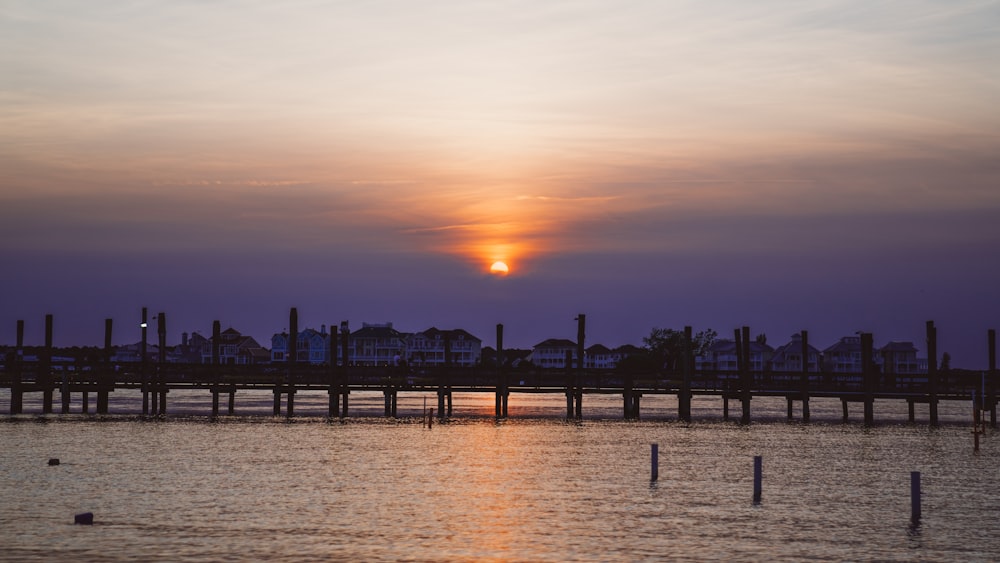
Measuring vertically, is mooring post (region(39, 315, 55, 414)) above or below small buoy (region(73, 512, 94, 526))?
above

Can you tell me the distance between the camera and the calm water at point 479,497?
27.5 m

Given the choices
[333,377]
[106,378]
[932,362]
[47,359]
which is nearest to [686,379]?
[932,362]

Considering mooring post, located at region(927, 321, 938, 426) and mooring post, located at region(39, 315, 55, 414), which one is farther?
mooring post, located at region(39, 315, 55, 414)

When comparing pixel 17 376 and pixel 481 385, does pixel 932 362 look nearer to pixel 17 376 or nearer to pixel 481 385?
pixel 481 385

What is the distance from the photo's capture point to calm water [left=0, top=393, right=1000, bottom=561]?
2753 centimetres

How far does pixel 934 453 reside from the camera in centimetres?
5847

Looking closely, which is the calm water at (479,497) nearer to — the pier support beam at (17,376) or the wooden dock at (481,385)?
the wooden dock at (481,385)

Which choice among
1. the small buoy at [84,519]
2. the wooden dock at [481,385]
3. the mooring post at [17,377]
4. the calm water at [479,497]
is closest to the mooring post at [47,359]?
the wooden dock at [481,385]

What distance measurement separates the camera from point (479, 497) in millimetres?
37344

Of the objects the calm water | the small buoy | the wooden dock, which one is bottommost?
the calm water

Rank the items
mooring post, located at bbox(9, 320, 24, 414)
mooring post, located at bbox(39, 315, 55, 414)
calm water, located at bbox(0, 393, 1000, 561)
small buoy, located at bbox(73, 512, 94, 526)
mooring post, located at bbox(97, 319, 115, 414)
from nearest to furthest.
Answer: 1. calm water, located at bbox(0, 393, 1000, 561)
2. small buoy, located at bbox(73, 512, 94, 526)
3. mooring post, located at bbox(39, 315, 55, 414)
4. mooring post, located at bbox(9, 320, 24, 414)
5. mooring post, located at bbox(97, 319, 115, 414)

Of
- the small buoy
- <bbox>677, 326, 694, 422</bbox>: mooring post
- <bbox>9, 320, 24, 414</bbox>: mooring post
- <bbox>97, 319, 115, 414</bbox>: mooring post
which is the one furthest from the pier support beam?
the small buoy

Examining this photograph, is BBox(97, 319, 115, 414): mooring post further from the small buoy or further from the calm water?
the small buoy

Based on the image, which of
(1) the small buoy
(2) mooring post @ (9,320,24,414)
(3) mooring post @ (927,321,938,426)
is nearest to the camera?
(1) the small buoy
